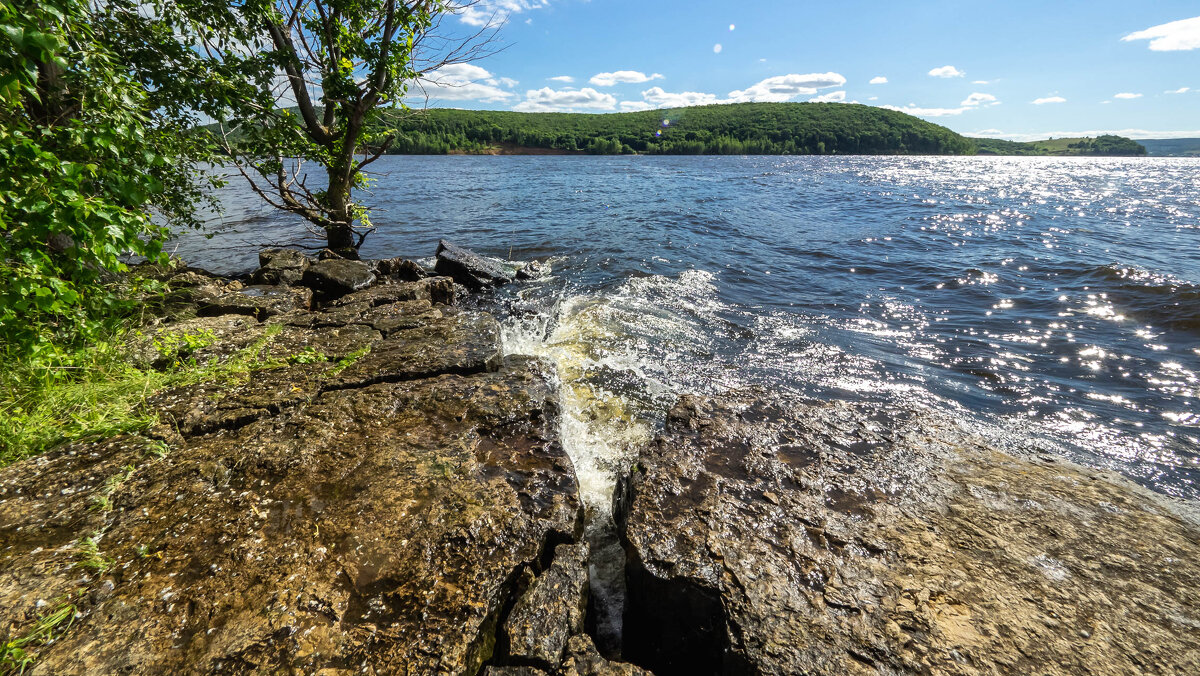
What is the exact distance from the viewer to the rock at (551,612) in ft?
7.10

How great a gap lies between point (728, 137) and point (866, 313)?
4437 inches

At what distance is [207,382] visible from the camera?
3861 millimetres

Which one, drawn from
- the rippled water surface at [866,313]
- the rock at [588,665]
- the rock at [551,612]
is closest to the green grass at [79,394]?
the rock at [551,612]

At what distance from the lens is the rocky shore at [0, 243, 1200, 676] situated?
6.98ft

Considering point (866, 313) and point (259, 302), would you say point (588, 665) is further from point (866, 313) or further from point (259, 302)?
point (866, 313)

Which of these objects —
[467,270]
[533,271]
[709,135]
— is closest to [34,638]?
[467,270]

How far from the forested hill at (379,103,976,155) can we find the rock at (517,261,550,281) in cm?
8714

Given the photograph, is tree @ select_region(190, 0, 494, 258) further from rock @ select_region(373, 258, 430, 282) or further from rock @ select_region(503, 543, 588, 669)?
rock @ select_region(503, 543, 588, 669)

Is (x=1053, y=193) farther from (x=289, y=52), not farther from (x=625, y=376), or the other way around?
(x=289, y=52)

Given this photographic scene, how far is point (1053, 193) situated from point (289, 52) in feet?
141

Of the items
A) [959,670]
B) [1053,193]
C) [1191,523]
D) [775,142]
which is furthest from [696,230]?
[775,142]

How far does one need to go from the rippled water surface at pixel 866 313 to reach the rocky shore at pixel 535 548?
4.68 feet

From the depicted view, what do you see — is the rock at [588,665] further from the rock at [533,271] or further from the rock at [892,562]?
the rock at [533,271]

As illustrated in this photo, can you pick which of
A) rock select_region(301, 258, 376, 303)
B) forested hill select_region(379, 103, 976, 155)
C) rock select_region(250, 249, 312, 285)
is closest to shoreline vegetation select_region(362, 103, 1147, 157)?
forested hill select_region(379, 103, 976, 155)
